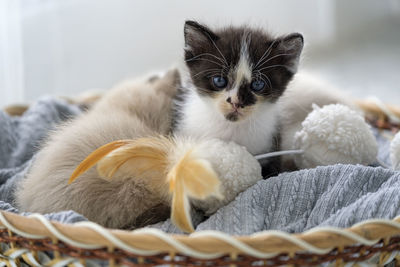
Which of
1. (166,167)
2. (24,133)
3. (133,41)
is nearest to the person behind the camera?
(166,167)

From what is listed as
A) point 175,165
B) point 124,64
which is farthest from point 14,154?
point 124,64

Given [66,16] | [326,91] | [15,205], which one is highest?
[66,16]

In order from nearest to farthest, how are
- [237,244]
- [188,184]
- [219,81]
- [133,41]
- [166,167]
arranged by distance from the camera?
[237,244]
[188,184]
[166,167]
[219,81]
[133,41]

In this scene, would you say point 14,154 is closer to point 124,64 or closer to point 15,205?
point 15,205

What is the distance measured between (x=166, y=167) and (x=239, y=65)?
0.91ft

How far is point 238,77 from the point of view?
1067mm

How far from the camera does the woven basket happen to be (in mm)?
784

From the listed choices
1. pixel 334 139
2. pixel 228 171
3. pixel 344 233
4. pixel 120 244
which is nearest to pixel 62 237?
pixel 120 244

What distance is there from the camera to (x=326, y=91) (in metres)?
1.43

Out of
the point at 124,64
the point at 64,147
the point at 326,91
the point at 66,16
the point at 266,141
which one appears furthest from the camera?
the point at 124,64

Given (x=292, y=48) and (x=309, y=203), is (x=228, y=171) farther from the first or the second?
(x=292, y=48)

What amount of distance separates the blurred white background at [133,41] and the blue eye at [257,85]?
44 centimetres

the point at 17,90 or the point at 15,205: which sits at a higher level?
the point at 17,90

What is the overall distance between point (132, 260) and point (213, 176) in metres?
0.20
